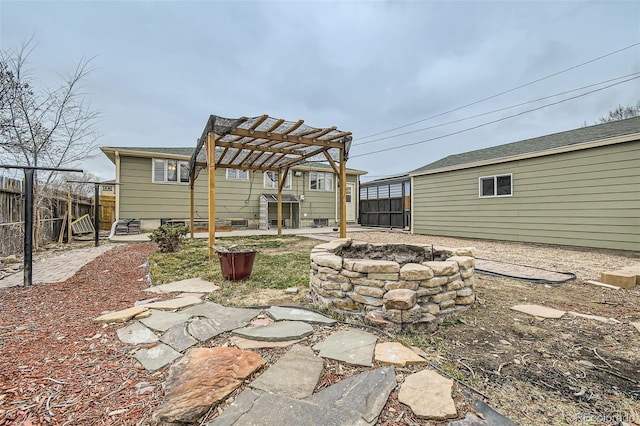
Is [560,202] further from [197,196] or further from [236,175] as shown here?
[197,196]

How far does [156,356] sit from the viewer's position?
1.75 meters

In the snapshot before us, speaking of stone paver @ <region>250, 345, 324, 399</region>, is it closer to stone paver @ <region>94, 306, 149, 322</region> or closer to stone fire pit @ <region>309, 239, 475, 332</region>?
stone fire pit @ <region>309, 239, 475, 332</region>

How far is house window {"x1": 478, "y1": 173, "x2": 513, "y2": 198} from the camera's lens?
8.26 metres

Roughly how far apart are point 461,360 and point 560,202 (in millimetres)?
7824

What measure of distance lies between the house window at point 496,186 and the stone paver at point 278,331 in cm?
863

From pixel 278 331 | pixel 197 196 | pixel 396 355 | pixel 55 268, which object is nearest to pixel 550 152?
pixel 396 355

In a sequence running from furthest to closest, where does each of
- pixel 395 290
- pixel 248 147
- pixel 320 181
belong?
pixel 320 181, pixel 248 147, pixel 395 290

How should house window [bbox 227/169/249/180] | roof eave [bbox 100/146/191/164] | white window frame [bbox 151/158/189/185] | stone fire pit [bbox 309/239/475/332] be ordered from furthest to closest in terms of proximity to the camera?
1. house window [bbox 227/169/249/180]
2. white window frame [bbox 151/158/189/185]
3. roof eave [bbox 100/146/191/164]
4. stone fire pit [bbox 309/239/475/332]

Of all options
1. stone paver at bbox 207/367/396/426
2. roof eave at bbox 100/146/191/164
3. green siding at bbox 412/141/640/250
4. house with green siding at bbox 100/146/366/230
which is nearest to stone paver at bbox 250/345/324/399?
stone paver at bbox 207/367/396/426

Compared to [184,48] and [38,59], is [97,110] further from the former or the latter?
[184,48]

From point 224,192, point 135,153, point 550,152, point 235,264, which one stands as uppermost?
point 135,153

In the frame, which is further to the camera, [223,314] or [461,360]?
[223,314]

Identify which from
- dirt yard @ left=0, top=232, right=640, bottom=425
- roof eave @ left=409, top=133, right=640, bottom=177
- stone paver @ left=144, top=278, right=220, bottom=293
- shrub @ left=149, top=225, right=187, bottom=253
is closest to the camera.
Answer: dirt yard @ left=0, top=232, right=640, bottom=425

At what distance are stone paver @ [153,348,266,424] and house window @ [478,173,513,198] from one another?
9196 mm
